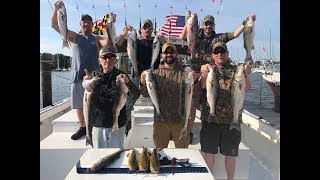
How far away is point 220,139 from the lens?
168 inches

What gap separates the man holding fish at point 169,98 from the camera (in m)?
4.21

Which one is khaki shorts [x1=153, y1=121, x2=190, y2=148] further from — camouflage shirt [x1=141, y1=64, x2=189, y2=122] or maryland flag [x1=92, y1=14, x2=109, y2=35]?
maryland flag [x1=92, y1=14, x2=109, y2=35]

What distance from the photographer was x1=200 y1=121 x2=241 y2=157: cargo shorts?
13.8 ft

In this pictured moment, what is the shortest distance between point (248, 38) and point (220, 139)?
1641 mm

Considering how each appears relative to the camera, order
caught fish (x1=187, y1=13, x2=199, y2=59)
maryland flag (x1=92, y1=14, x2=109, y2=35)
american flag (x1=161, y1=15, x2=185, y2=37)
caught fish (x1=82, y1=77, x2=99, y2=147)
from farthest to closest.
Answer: american flag (x1=161, y1=15, x2=185, y2=37), maryland flag (x1=92, y1=14, x2=109, y2=35), caught fish (x1=187, y1=13, x2=199, y2=59), caught fish (x1=82, y1=77, x2=99, y2=147)

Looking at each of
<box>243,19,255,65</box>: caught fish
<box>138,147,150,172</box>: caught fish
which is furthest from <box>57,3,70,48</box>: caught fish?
<box>243,19,255,65</box>: caught fish

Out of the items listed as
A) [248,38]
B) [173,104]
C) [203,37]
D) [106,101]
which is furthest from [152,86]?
[248,38]

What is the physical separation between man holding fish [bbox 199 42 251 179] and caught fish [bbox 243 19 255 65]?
0.79 meters

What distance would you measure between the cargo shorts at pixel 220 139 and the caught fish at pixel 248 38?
1189 mm

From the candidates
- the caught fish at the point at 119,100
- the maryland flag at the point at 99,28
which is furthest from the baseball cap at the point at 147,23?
the maryland flag at the point at 99,28

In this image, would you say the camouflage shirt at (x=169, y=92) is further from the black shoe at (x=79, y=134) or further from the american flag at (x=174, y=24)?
the american flag at (x=174, y=24)
